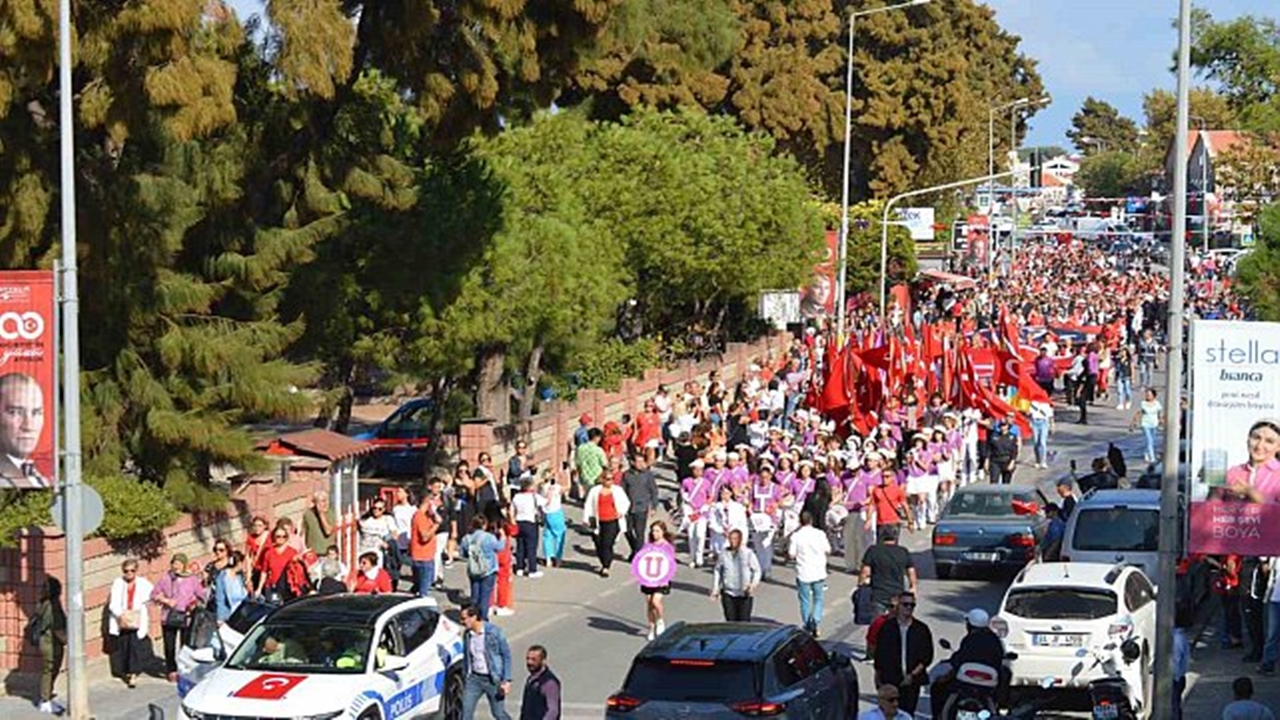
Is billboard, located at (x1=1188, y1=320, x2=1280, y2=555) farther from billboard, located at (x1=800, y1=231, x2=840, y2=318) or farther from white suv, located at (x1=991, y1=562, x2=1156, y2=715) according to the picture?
billboard, located at (x1=800, y1=231, x2=840, y2=318)

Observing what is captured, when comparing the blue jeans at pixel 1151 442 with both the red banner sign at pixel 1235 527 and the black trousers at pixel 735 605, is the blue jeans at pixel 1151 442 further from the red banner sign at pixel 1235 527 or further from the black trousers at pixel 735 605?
the red banner sign at pixel 1235 527

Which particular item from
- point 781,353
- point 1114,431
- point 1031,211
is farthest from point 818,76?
point 1031,211

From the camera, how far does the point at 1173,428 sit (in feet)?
65.9

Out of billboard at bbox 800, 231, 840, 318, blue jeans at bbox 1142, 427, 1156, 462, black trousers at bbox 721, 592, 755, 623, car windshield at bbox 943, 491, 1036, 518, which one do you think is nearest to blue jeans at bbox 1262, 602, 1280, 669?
black trousers at bbox 721, 592, 755, 623

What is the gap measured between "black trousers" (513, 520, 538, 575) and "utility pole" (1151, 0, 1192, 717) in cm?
1058

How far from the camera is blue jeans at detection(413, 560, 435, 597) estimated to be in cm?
2556

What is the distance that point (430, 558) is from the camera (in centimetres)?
2559

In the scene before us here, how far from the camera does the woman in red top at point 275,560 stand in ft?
75.7

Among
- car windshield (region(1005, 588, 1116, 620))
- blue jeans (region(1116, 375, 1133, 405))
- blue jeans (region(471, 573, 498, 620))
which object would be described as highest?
blue jeans (region(1116, 375, 1133, 405))

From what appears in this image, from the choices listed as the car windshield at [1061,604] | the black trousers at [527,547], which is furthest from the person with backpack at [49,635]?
the car windshield at [1061,604]

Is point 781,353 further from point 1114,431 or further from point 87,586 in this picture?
point 87,586

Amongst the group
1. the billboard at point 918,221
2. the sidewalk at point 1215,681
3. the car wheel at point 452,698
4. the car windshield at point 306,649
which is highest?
the billboard at point 918,221

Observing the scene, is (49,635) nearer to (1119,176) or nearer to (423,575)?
(423,575)

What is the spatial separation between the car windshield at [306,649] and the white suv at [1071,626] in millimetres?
5779
